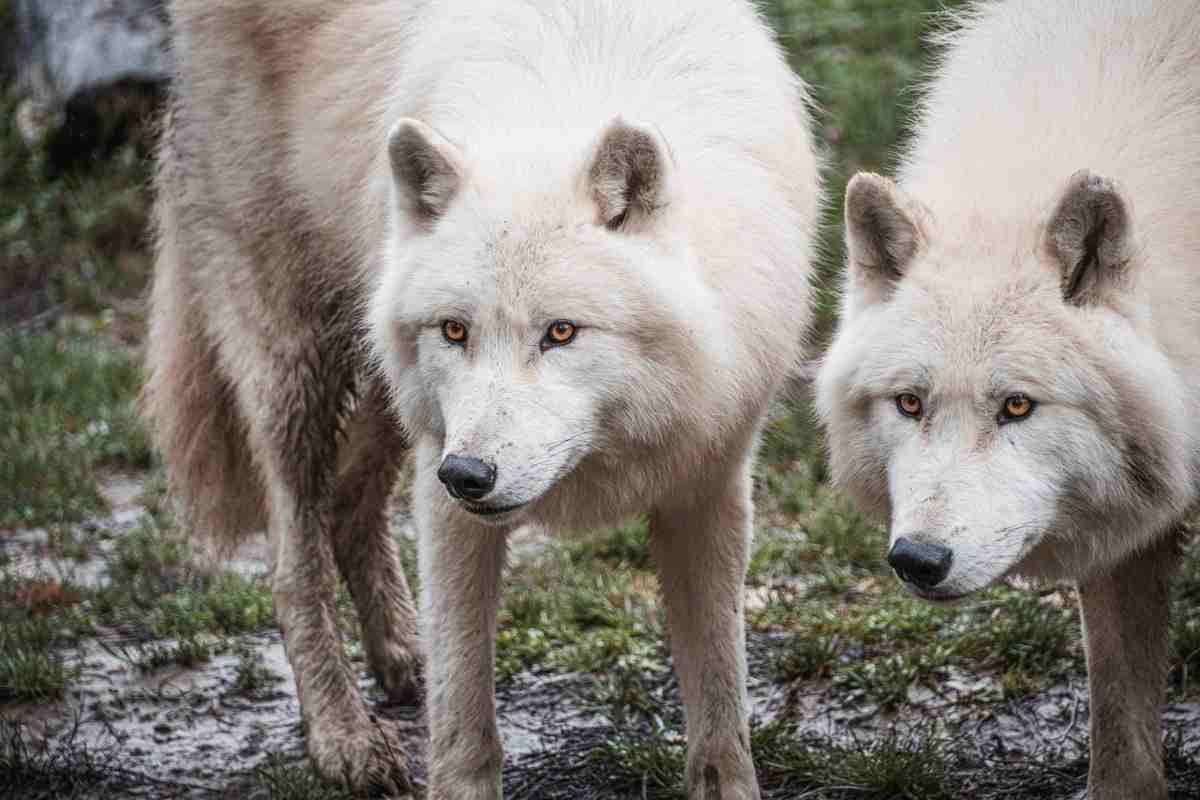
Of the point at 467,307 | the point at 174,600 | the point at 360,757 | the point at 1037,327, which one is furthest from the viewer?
the point at 174,600

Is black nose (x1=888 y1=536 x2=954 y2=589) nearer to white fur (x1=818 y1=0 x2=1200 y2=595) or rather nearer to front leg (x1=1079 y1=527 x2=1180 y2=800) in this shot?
white fur (x1=818 y1=0 x2=1200 y2=595)

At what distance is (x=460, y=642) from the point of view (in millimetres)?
3803

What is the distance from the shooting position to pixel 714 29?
3.87 m

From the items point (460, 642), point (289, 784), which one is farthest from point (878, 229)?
point (289, 784)

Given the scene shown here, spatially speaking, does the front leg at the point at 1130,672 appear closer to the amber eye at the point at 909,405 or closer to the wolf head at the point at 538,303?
the amber eye at the point at 909,405

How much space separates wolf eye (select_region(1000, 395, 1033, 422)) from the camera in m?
2.94

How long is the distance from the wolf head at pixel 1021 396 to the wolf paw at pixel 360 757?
2078 mm

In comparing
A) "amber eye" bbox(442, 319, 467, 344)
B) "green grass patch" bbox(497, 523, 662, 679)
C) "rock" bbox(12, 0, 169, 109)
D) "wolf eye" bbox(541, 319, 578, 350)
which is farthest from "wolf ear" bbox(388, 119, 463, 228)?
"rock" bbox(12, 0, 169, 109)

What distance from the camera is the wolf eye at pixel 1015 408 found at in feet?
9.64

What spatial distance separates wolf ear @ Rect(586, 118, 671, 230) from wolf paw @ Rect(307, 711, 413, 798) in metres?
2.02

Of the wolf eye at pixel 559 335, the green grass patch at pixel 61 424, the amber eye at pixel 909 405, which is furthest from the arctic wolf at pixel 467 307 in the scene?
the green grass patch at pixel 61 424

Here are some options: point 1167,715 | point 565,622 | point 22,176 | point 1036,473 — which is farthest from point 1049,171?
point 22,176

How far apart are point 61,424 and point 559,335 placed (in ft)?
16.3

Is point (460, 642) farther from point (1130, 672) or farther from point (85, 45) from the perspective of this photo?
point (85, 45)
